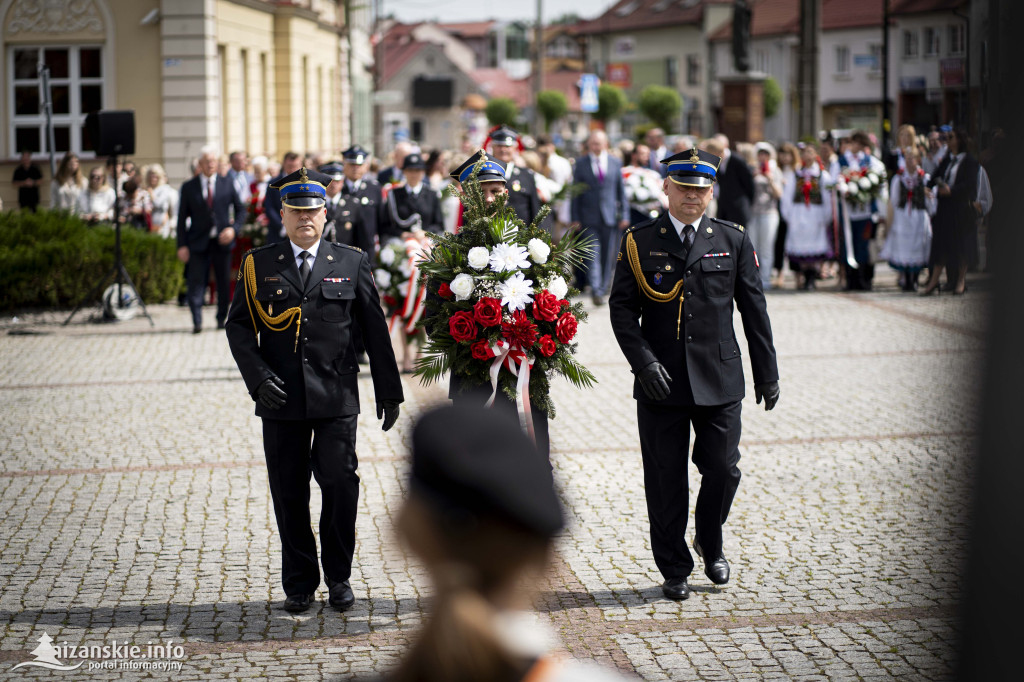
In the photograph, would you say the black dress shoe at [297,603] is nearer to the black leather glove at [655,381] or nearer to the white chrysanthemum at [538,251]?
the black leather glove at [655,381]

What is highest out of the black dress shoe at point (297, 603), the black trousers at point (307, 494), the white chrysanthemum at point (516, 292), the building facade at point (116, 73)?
the building facade at point (116, 73)

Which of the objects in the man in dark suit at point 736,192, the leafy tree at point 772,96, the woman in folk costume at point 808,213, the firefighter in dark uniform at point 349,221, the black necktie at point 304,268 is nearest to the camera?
the black necktie at point 304,268

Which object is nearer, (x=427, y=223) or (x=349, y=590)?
(x=349, y=590)

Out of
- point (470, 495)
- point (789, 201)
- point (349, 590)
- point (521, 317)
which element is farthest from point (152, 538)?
point (789, 201)

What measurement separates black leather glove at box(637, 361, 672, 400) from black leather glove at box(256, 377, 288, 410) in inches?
62.9

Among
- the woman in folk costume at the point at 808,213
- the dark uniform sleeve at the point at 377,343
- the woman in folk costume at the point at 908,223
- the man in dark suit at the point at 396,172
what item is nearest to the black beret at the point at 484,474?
the dark uniform sleeve at the point at 377,343

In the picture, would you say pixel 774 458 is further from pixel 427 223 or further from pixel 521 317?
pixel 427 223

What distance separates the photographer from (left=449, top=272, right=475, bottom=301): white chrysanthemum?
21.4 feet

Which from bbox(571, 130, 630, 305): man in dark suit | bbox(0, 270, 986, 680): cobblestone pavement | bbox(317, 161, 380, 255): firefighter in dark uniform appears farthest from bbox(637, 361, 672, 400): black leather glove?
bbox(571, 130, 630, 305): man in dark suit

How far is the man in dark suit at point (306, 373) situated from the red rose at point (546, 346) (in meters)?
0.87

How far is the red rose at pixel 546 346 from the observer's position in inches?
254

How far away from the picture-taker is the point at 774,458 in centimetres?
866

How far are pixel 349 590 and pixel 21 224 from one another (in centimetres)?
1349

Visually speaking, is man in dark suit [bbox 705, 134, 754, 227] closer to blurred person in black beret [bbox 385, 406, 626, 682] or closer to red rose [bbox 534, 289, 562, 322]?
red rose [bbox 534, 289, 562, 322]
